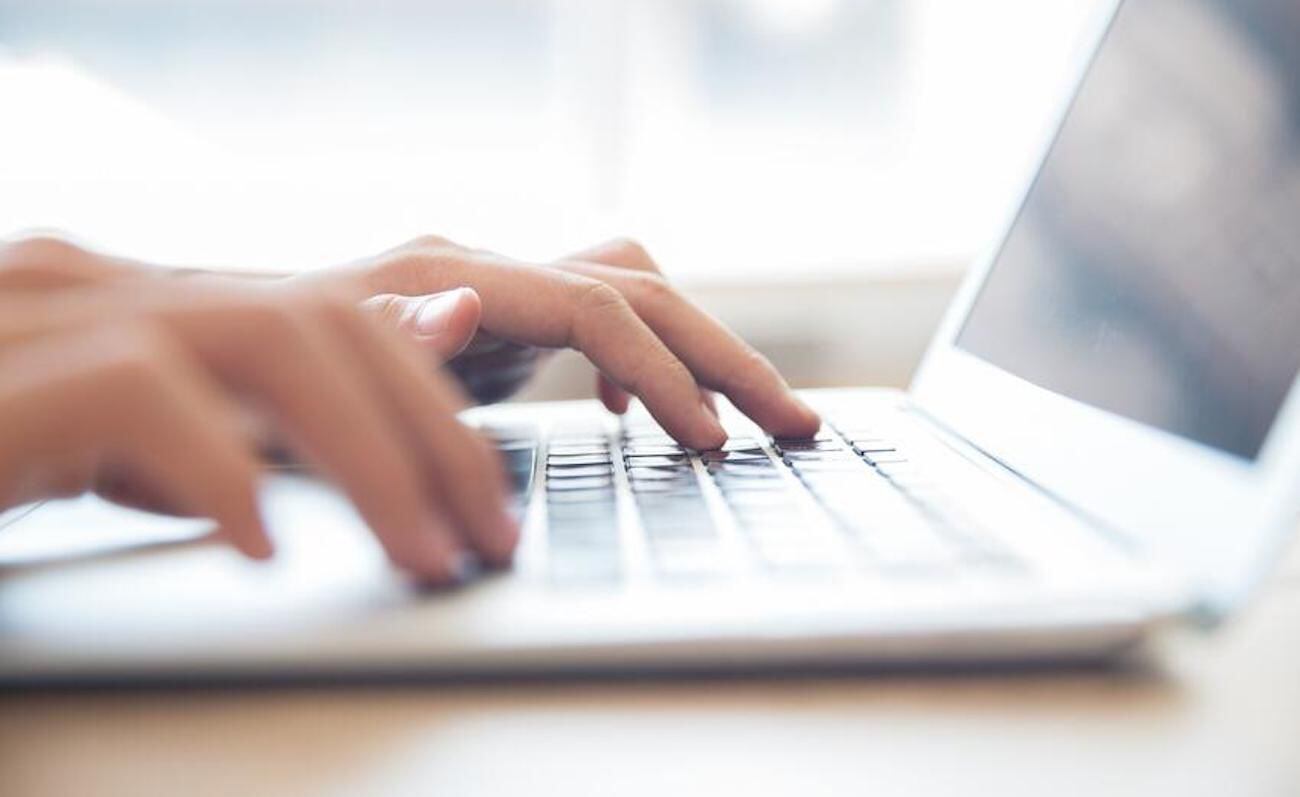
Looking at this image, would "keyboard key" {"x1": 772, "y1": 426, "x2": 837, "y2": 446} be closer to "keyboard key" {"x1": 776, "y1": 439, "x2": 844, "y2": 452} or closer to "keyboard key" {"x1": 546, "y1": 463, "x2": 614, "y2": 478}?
"keyboard key" {"x1": 776, "y1": 439, "x2": 844, "y2": 452}

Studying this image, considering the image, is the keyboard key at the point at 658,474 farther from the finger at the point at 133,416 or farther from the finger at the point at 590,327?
the finger at the point at 133,416

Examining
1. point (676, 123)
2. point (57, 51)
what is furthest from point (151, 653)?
point (57, 51)

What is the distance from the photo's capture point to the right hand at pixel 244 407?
28 centimetres

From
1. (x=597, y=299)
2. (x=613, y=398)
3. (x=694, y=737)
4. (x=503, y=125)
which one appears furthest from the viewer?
(x=503, y=125)

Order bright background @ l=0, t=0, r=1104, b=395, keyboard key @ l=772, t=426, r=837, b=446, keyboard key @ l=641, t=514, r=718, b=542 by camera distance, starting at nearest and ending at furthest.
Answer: keyboard key @ l=641, t=514, r=718, b=542
keyboard key @ l=772, t=426, r=837, b=446
bright background @ l=0, t=0, r=1104, b=395

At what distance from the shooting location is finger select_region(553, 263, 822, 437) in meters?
0.56

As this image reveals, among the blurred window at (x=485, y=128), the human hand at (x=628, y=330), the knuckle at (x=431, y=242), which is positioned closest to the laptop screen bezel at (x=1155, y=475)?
the human hand at (x=628, y=330)

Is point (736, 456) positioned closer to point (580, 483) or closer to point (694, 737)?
point (580, 483)

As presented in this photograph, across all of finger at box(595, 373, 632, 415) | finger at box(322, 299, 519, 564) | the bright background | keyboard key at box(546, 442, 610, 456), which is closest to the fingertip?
finger at box(322, 299, 519, 564)

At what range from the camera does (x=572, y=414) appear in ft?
2.37

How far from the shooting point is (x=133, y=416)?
11.3 inches

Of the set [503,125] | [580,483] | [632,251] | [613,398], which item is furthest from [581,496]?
[503,125]

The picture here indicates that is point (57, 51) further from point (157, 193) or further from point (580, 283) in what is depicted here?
point (580, 283)

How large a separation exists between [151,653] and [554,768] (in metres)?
0.11
